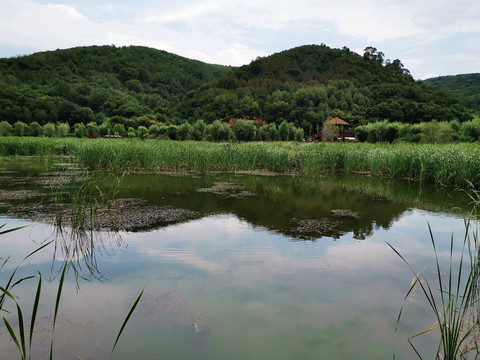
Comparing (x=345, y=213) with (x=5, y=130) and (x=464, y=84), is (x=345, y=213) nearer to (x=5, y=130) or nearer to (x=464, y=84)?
(x=5, y=130)

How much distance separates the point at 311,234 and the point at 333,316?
8.14 ft

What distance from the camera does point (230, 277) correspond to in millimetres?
3529

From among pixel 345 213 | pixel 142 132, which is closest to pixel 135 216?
pixel 345 213

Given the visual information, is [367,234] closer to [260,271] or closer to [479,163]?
[260,271]

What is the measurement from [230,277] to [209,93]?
7914 cm

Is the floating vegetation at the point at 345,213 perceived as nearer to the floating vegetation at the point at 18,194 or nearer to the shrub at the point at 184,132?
the floating vegetation at the point at 18,194

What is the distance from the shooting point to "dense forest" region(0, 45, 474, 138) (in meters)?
60.6

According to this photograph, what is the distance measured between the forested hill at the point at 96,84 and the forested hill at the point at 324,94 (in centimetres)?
1464

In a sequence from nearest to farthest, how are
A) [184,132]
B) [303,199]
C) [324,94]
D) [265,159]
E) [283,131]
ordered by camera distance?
[303,199]
[265,159]
[184,132]
[283,131]
[324,94]

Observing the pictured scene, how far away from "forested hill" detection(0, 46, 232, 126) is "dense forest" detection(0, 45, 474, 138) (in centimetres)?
Result: 23

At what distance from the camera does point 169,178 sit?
1180 cm

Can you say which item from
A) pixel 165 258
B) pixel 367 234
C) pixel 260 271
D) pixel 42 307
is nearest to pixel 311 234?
pixel 367 234

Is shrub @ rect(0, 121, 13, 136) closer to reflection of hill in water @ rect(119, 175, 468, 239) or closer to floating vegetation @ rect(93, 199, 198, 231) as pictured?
reflection of hill in water @ rect(119, 175, 468, 239)

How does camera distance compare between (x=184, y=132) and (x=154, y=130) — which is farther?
(x=154, y=130)
